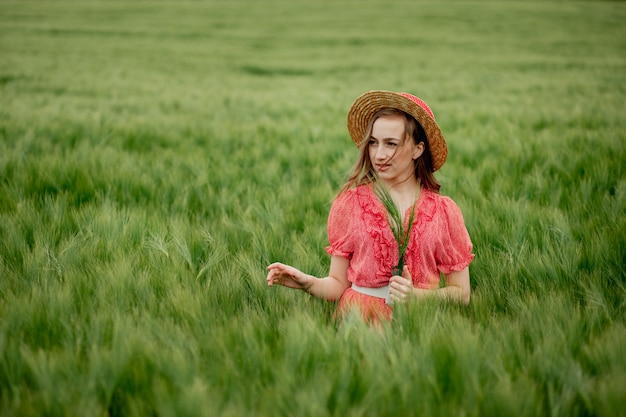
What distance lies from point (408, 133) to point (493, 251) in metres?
0.68

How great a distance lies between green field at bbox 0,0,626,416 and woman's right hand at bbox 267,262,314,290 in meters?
0.08

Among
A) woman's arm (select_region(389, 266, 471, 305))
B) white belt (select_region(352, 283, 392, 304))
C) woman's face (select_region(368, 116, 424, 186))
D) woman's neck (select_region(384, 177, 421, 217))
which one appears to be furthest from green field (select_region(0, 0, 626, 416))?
woman's face (select_region(368, 116, 424, 186))

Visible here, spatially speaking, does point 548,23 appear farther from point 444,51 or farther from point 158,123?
point 158,123

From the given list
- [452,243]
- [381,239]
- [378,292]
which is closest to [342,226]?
[381,239]

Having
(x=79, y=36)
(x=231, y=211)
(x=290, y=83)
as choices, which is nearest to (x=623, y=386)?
(x=231, y=211)

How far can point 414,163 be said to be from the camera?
1.68 metres

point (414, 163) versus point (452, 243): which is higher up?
point (414, 163)

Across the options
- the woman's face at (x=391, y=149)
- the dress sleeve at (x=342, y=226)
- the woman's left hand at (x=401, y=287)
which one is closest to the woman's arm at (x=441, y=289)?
the woman's left hand at (x=401, y=287)

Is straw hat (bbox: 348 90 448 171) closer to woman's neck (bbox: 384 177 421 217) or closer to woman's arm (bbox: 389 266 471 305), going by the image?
woman's neck (bbox: 384 177 421 217)

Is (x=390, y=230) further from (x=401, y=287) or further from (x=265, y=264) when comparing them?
(x=265, y=264)

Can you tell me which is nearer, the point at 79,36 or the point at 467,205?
the point at 467,205

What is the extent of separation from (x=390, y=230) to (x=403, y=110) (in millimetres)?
400

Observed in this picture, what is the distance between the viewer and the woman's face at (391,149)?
5.08 feet

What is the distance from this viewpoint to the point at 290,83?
10.2 metres
